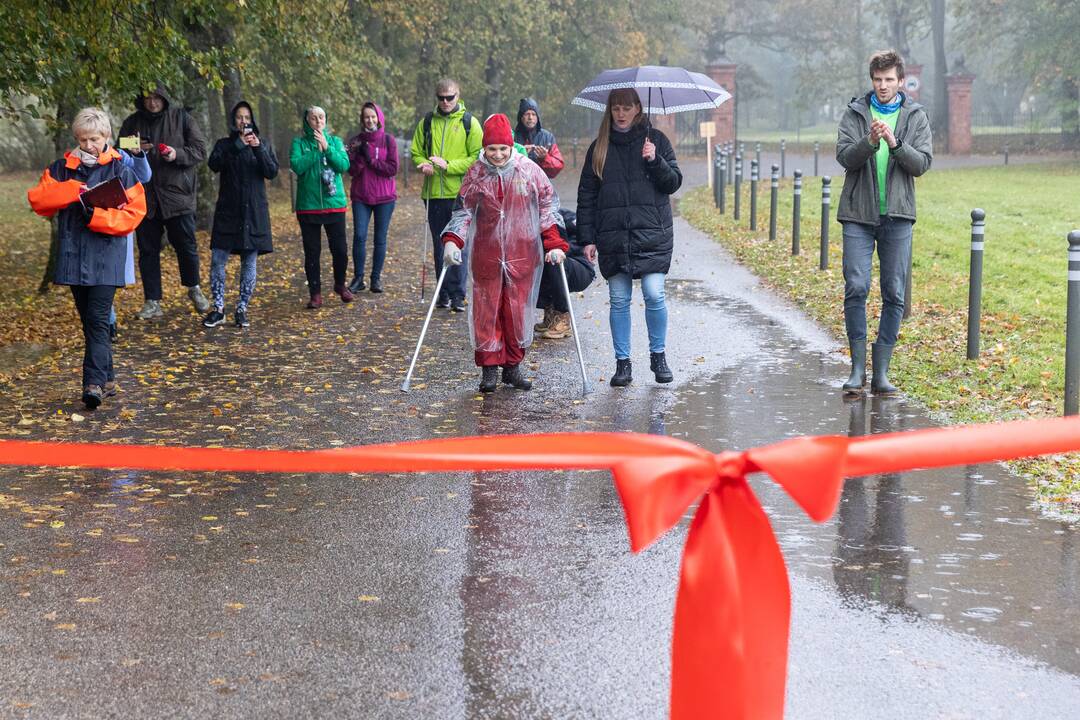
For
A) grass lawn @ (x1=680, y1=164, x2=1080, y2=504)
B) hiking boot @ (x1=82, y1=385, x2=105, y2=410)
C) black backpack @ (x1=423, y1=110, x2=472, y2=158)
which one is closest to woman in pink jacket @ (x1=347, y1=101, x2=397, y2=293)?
black backpack @ (x1=423, y1=110, x2=472, y2=158)

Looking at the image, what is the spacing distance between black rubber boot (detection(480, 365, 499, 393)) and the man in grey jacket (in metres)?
2.23

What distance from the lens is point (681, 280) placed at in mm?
16219

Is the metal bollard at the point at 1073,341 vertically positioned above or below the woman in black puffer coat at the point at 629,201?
below

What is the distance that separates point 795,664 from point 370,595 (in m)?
1.59

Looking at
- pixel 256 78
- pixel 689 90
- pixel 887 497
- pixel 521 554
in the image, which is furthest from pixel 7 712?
pixel 256 78

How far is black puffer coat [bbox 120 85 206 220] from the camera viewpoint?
1266cm

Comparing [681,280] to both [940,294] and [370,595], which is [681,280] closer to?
[940,294]

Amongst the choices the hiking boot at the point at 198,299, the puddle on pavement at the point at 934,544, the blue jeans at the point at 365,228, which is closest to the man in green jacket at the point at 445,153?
the blue jeans at the point at 365,228

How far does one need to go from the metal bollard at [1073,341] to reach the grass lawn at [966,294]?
407mm

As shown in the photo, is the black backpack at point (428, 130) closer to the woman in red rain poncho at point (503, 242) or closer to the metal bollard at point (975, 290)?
the woman in red rain poncho at point (503, 242)

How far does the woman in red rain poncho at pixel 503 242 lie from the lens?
30.8 ft

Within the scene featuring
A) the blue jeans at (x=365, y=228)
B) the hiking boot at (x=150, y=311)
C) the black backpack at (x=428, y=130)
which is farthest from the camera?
the blue jeans at (x=365, y=228)

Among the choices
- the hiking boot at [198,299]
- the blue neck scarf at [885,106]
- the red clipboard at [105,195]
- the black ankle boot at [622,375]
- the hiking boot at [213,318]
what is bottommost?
the black ankle boot at [622,375]

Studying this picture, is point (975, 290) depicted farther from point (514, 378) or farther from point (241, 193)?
point (241, 193)
